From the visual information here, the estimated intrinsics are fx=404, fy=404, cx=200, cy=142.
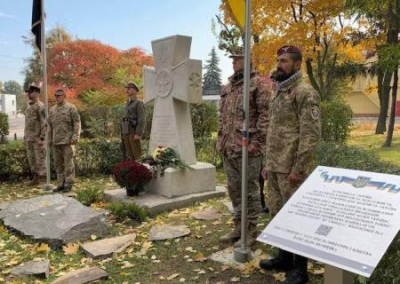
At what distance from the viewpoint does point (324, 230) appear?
91.2 inches

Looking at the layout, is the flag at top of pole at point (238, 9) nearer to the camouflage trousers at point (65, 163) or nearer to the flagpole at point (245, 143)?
the flagpole at point (245, 143)

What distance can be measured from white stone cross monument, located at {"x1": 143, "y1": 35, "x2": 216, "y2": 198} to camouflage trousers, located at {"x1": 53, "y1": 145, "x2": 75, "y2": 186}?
1.76 m

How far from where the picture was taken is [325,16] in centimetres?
1285

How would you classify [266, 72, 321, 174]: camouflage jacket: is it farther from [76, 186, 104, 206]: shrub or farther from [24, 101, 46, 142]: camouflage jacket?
[24, 101, 46, 142]: camouflage jacket

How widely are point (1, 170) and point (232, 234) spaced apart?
5.96 meters

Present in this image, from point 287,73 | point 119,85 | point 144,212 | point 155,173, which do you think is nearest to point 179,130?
point 155,173

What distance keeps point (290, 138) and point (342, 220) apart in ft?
3.96

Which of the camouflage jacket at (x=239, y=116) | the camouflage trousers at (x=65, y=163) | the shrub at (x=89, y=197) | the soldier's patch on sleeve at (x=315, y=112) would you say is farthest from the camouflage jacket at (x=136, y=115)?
the soldier's patch on sleeve at (x=315, y=112)

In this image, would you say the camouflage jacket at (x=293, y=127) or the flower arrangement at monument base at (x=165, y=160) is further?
the flower arrangement at monument base at (x=165, y=160)

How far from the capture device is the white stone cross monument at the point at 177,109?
20.6 feet

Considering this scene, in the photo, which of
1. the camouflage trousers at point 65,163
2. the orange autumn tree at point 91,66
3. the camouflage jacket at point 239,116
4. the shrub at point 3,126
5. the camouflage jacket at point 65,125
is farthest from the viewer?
the orange autumn tree at point 91,66

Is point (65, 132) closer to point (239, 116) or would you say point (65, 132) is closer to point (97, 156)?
point (97, 156)

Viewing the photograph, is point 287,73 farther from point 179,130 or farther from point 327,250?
point 179,130

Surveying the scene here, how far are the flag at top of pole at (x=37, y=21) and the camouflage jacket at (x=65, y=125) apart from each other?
1.45 meters
